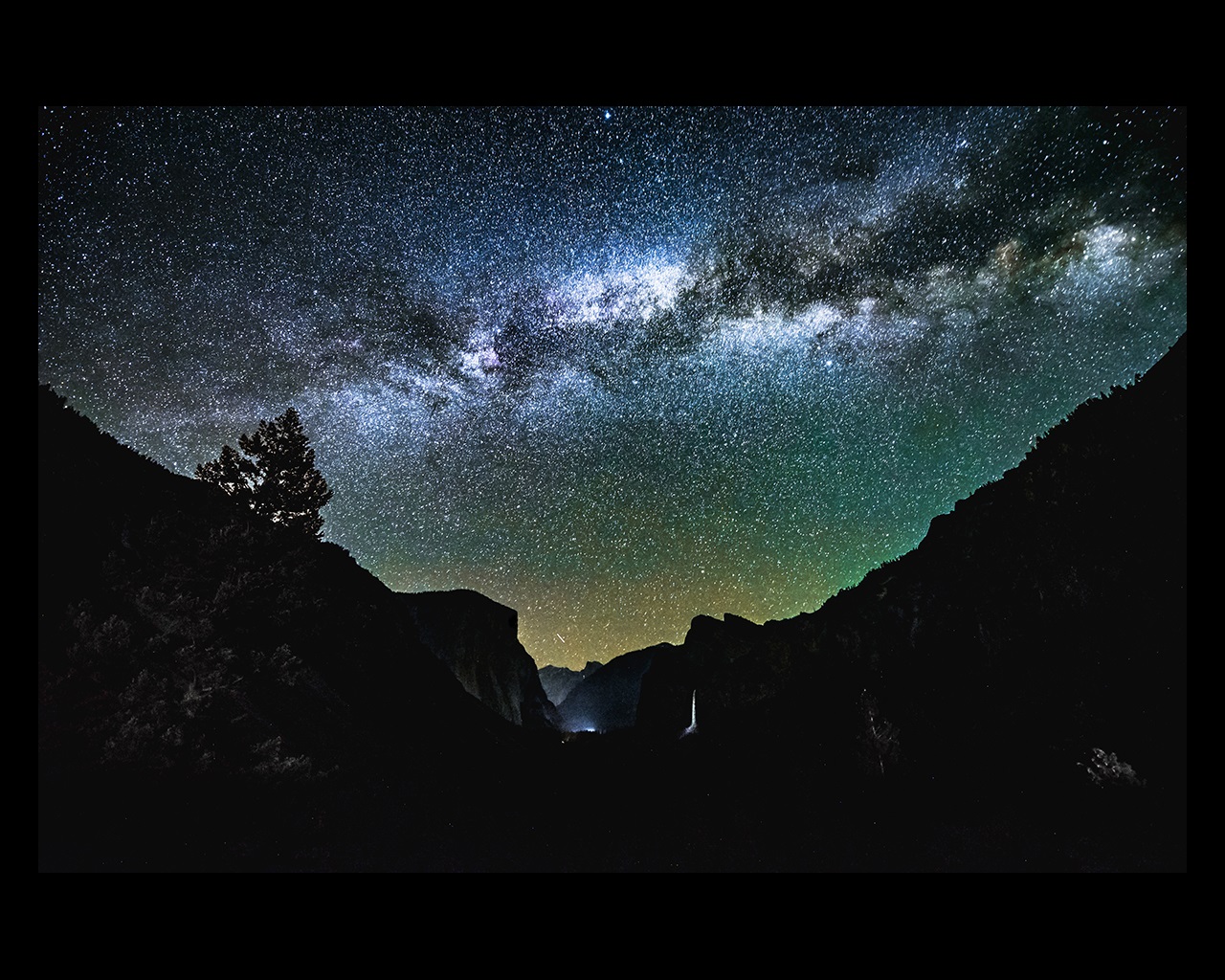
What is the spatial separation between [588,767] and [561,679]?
A: 447 ft

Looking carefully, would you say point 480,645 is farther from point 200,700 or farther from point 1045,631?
point 1045,631

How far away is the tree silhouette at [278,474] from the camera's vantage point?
2444 centimetres

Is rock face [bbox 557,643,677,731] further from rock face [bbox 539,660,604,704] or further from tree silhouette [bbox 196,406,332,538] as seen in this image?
tree silhouette [bbox 196,406,332,538]

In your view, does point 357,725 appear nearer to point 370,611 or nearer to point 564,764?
point 370,611

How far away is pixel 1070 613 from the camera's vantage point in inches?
522

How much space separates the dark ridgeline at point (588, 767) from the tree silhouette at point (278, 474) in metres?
7.44

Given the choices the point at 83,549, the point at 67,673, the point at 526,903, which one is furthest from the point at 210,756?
the point at 526,903

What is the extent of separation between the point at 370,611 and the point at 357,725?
599cm

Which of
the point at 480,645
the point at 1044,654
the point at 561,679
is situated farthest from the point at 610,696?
the point at 1044,654

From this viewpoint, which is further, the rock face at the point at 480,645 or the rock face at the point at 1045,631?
the rock face at the point at 480,645

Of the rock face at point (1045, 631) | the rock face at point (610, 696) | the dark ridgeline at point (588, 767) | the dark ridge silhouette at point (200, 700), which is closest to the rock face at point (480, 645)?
the dark ridge silhouette at point (200, 700)

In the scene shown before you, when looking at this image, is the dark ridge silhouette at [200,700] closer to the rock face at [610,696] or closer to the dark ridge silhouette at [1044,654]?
the dark ridge silhouette at [1044,654]

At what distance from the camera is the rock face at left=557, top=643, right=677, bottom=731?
97812mm

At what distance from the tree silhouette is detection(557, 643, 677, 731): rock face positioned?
271 ft
